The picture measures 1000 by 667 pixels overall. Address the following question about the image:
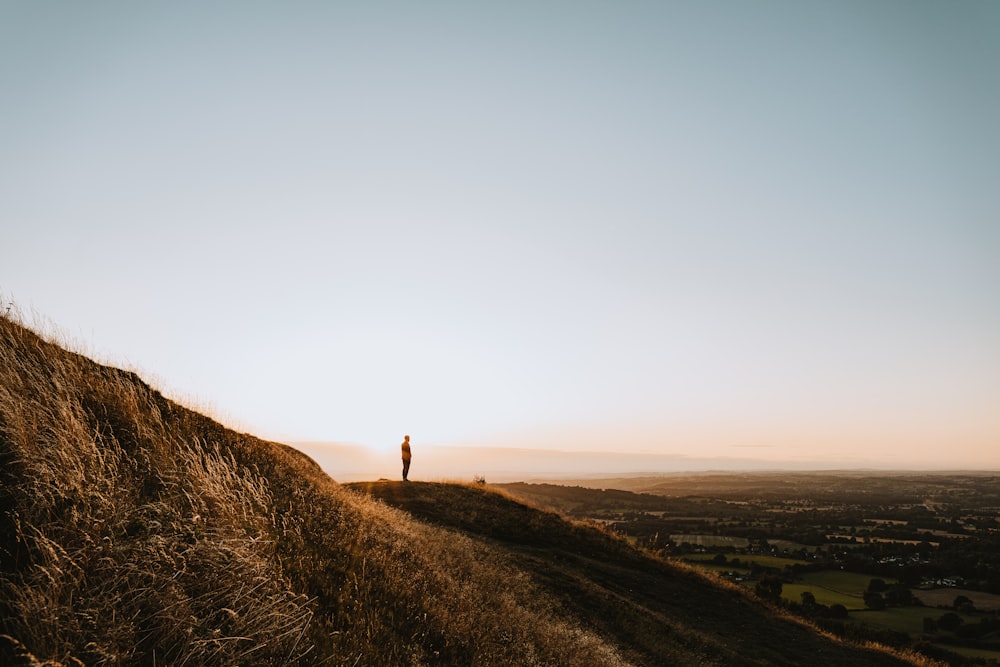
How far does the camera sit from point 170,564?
4.33 m

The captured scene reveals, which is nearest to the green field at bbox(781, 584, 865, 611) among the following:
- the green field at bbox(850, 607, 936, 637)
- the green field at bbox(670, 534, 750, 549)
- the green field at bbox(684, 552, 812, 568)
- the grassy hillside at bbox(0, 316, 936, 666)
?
the green field at bbox(850, 607, 936, 637)

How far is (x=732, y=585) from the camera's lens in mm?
24219

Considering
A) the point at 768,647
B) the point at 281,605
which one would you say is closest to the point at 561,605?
the point at 768,647

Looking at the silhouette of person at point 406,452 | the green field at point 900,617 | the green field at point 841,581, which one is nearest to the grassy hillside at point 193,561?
the silhouette of person at point 406,452

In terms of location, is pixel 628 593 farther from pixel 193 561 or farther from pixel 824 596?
pixel 824 596

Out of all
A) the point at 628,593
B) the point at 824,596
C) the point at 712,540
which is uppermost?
the point at 628,593

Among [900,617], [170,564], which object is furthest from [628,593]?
[900,617]

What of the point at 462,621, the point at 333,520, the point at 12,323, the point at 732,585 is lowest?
the point at 732,585

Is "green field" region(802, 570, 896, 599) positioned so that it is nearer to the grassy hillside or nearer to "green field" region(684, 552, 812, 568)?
"green field" region(684, 552, 812, 568)

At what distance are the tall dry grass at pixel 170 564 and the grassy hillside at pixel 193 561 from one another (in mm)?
21

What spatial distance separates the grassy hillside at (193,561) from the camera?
3652 millimetres

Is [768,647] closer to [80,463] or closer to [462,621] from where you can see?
[462,621]

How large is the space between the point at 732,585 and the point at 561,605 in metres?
14.5

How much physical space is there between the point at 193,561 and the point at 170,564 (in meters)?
0.23
